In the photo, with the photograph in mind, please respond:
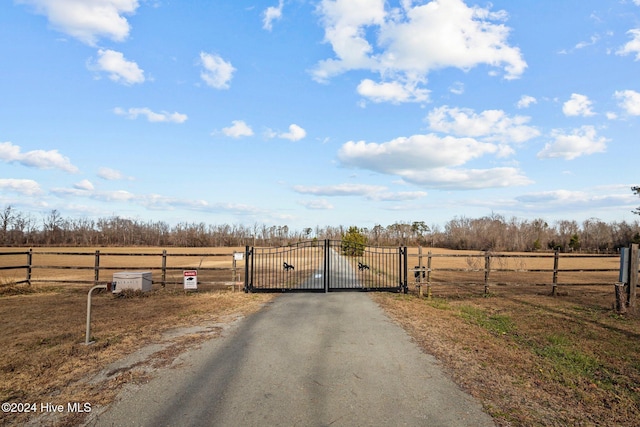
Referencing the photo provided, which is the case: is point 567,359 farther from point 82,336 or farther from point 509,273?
point 509,273

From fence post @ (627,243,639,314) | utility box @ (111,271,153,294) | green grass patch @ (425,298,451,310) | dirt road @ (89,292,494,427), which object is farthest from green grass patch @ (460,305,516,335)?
utility box @ (111,271,153,294)

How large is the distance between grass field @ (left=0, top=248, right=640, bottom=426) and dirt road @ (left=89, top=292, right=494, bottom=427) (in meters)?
0.38

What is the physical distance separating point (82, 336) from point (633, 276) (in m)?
14.6

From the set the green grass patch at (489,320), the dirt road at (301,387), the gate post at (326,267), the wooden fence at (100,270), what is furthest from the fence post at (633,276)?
the wooden fence at (100,270)

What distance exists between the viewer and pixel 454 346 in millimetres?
6699

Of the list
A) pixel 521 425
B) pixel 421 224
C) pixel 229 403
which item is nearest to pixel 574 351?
pixel 521 425

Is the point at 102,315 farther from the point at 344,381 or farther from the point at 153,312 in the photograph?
the point at 344,381

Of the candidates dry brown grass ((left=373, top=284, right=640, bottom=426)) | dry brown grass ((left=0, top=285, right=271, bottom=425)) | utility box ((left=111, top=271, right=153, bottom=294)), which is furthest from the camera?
utility box ((left=111, top=271, right=153, bottom=294))

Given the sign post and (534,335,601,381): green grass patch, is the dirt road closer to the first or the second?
(534,335,601,381): green grass patch

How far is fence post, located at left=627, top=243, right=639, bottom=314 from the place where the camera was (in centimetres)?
1034

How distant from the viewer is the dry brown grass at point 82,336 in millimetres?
4551

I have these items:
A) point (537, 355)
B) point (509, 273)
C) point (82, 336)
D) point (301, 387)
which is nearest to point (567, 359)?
point (537, 355)

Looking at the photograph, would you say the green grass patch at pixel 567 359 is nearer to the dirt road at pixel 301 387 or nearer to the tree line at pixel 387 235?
the dirt road at pixel 301 387

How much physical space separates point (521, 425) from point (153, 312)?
945 cm
